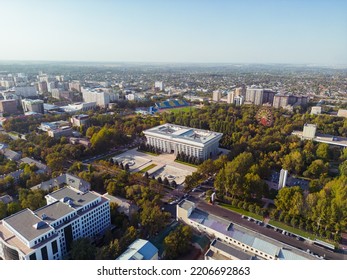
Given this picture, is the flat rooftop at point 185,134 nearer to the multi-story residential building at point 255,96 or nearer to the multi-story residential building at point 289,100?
the multi-story residential building at point 289,100

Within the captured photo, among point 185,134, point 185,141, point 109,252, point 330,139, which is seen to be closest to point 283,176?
point 185,141

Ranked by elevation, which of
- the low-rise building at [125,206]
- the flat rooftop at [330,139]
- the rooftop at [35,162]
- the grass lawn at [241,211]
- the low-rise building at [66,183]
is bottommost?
the grass lawn at [241,211]

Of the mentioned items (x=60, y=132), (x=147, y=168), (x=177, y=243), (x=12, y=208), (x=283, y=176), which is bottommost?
(x=147, y=168)

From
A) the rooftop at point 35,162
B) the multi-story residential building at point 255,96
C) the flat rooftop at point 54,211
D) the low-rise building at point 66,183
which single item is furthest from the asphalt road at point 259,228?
the multi-story residential building at point 255,96

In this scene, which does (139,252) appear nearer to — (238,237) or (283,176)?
(238,237)

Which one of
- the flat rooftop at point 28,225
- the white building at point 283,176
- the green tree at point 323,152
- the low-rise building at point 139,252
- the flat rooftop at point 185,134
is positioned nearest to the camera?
the low-rise building at point 139,252

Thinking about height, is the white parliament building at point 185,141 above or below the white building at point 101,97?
below
